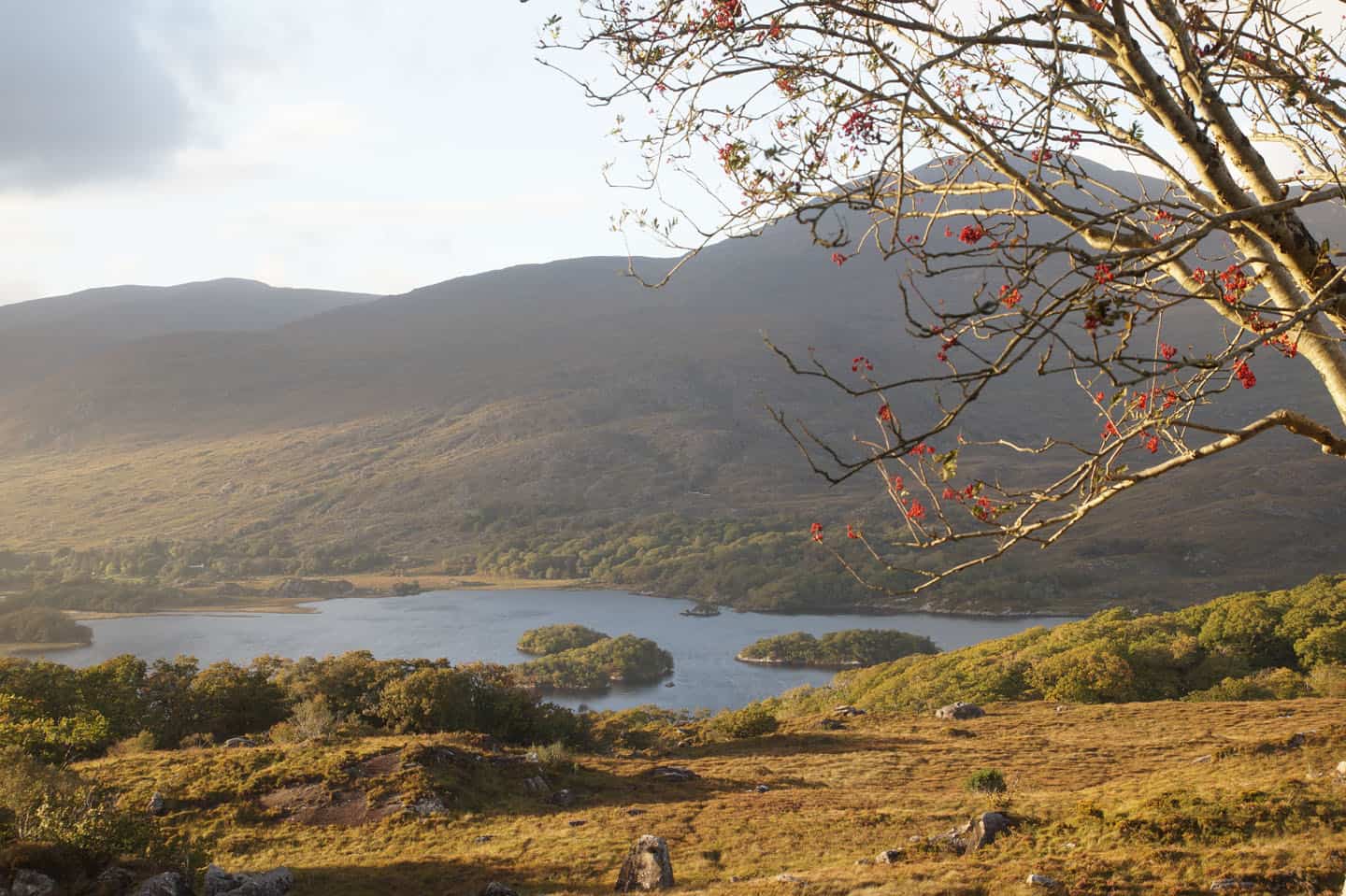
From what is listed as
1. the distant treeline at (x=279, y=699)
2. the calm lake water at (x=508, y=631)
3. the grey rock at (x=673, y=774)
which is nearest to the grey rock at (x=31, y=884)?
the grey rock at (x=673, y=774)

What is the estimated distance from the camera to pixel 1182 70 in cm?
423

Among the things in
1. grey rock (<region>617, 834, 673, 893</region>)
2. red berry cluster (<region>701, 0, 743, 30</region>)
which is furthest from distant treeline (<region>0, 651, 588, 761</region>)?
red berry cluster (<region>701, 0, 743, 30</region>)

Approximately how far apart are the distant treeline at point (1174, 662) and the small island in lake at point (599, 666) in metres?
20.4

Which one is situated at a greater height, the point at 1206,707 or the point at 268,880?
the point at 268,880

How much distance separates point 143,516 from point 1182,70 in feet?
470

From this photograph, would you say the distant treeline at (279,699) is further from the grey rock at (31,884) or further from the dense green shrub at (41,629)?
the dense green shrub at (41,629)

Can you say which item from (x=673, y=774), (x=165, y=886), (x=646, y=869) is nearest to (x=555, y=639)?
(x=673, y=774)

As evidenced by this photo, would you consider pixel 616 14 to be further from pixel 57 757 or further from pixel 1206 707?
pixel 1206 707

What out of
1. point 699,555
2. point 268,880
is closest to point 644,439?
point 699,555

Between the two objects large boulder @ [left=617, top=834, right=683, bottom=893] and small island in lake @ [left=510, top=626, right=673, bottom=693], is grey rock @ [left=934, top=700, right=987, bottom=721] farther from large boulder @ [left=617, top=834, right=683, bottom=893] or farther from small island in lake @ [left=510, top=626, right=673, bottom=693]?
small island in lake @ [left=510, top=626, right=673, bottom=693]

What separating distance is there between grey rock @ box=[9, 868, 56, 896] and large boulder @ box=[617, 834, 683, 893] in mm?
6332

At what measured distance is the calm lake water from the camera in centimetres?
5959

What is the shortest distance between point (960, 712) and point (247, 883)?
20232 millimetres

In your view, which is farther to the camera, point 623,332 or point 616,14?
point 623,332
